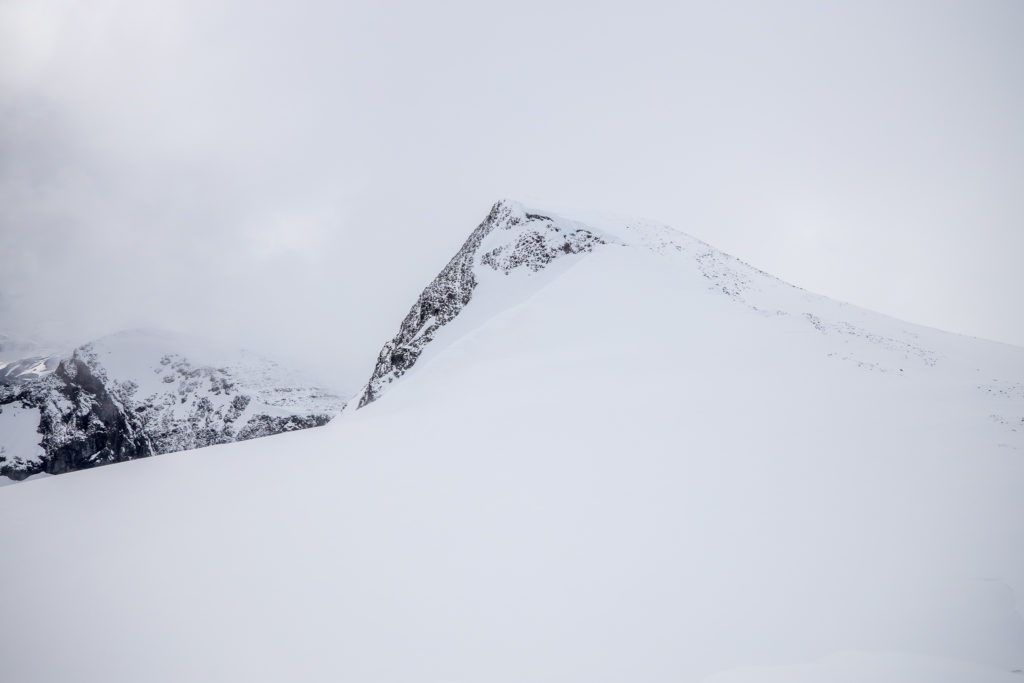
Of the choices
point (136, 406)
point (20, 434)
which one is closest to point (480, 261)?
point (136, 406)

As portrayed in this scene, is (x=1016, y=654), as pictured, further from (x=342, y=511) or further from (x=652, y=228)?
(x=652, y=228)

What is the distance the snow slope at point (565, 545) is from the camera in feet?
13.0

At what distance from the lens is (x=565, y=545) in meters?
5.32

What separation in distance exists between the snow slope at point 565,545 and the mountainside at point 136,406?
10735 cm

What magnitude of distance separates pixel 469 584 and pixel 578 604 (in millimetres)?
1272

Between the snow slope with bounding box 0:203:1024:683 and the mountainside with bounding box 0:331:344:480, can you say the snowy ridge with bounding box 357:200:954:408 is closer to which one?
the snow slope with bounding box 0:203:1024:683

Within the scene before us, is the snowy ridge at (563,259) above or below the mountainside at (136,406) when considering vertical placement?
above

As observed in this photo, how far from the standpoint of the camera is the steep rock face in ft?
75.7

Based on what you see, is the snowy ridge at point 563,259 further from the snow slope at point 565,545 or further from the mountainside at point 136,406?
the mountainside at point 136,406

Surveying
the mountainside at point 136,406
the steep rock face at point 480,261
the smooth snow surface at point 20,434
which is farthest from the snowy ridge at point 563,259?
the smooth snow surface at point 20,434

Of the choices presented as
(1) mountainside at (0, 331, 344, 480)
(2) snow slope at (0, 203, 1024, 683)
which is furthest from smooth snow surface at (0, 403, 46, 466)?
(2) snow slope at (0, 203, 1024, 683)

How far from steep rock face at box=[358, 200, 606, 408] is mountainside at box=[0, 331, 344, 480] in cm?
8999

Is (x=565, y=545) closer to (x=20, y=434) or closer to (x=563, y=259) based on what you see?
(x=563, y=259)

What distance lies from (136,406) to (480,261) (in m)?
151
